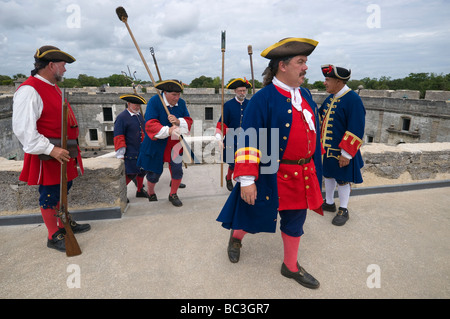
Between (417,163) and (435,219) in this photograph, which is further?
(417,163)

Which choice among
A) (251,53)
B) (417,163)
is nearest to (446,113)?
(417,163)

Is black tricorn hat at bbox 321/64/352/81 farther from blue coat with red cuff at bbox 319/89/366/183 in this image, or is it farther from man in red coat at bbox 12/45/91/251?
man in red coat at bbox 12/45/91/251

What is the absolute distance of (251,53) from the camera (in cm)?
448

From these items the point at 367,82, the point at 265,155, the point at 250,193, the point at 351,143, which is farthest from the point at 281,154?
the point at 367,82

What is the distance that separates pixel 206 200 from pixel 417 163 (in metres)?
3.72

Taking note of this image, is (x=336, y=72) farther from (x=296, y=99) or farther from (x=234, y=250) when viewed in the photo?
(x=234, y=250)

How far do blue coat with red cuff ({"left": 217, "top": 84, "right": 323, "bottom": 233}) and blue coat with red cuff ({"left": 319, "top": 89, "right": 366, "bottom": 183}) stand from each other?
1.01 meters

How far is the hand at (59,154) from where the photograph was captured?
250 centimetres

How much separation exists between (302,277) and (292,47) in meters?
1.95

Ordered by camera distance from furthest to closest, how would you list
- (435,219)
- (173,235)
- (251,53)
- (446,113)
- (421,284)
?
1. (446,113)
2. (251,53)
3. (435,219)
4. (173,235)
5. (421,284)
